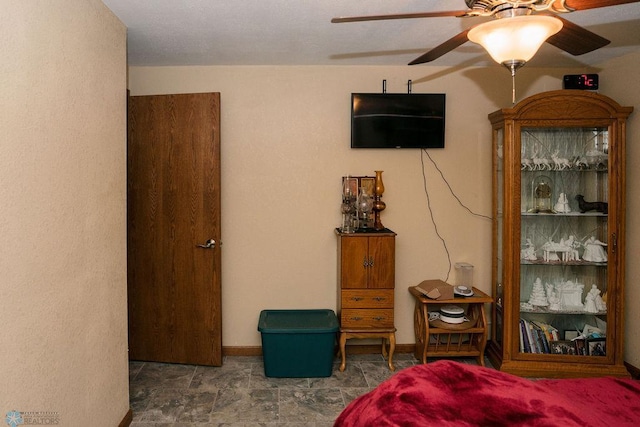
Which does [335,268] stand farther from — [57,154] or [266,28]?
[57,154]

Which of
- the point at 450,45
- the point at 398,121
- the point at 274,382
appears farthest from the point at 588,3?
the point at 274,382

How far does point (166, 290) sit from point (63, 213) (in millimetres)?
1683

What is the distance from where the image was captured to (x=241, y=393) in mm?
3023

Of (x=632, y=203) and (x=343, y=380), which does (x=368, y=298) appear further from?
Result: (x=632, y=203)

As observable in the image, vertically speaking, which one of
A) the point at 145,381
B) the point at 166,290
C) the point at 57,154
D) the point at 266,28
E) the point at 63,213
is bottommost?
the point at 145,381

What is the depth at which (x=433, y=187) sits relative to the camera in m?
3.74

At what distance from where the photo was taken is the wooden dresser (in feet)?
11.0

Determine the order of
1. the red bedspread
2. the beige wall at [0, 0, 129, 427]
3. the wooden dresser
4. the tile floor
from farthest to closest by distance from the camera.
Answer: the wooden dresser < the tile floor < the beige wall at [0, 0, 129, 427] < the red bedspread

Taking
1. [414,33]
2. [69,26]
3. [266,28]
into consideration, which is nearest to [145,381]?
[69,26]

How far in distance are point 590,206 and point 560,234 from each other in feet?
0.99

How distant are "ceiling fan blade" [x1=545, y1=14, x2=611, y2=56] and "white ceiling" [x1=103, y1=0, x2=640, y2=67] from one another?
64 cm

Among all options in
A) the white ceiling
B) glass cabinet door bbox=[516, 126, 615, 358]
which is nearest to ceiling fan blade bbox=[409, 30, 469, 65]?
the white ceiling

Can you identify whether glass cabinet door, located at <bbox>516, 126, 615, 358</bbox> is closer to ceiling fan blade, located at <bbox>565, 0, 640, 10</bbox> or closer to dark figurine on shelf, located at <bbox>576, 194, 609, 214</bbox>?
dark figurine on shelf, located at <bbox>576, 194, 609, 214</bbox>

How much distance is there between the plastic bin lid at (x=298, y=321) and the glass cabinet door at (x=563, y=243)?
150cm
